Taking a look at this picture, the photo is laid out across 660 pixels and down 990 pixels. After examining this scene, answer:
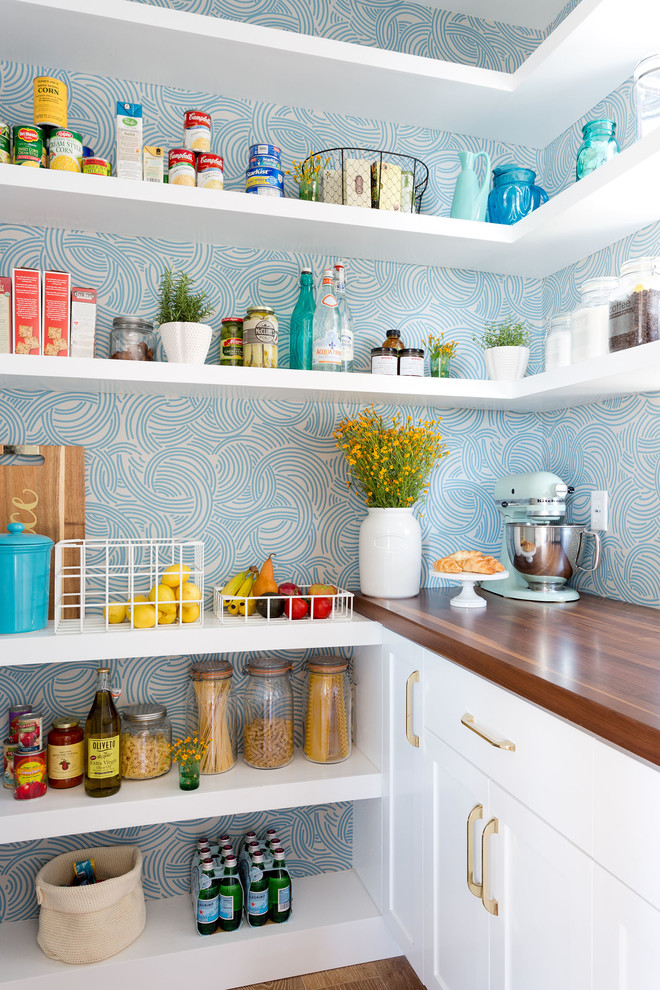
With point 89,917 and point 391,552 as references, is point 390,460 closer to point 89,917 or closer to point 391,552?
point 391,552

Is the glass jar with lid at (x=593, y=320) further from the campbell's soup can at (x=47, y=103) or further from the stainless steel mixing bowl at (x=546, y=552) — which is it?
the campbell's soup can at (x=47, y=103)

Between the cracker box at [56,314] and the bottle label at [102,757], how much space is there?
3.08ft

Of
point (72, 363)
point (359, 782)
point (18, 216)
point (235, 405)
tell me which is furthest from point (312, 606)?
point (18, 216)

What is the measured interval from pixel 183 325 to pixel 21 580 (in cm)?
72

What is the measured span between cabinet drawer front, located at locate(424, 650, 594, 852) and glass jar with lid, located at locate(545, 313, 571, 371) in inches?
34.0

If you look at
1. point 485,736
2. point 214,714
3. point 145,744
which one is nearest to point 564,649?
point 485,736

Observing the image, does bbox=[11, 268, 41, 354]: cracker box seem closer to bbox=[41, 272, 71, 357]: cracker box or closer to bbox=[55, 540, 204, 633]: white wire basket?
bbox=[41, 272, 71, 357]: cracker box

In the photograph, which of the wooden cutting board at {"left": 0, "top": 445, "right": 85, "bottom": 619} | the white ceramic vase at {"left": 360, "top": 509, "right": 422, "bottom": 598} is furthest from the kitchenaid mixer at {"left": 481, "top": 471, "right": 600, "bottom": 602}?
the wooden cutting board at {"left": 0, "top": 445, "right": 85, "bottom": 619}

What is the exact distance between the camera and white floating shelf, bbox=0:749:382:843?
148cm

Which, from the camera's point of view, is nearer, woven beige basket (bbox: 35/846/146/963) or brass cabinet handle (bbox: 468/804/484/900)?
brass cabinet handle (bbox: 468/804/484/900)

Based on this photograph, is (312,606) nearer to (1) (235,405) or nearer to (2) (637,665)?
(1) (235,405)

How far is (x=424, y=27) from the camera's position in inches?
82.7

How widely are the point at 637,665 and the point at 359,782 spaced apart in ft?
2.84

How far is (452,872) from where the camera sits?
124 centimetres
